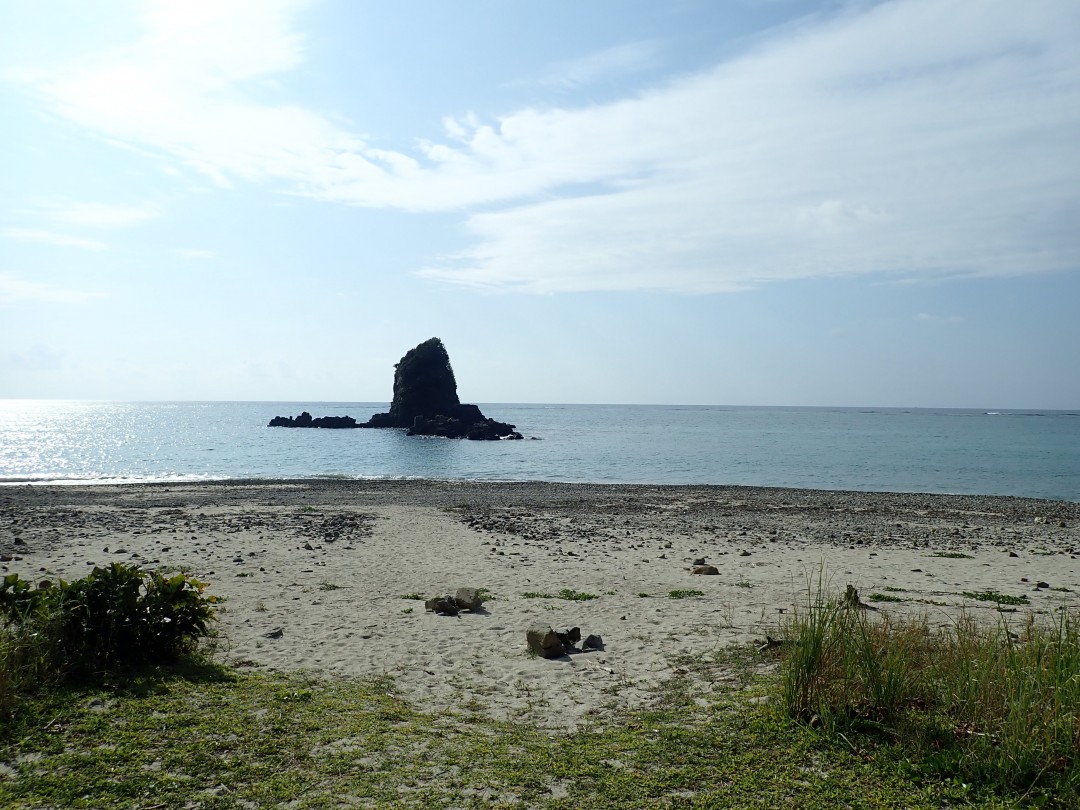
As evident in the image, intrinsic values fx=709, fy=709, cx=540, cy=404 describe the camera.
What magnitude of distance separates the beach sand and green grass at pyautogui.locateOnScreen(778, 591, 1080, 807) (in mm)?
1838

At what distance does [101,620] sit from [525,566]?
10211 mm

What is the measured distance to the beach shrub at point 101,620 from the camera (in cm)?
764

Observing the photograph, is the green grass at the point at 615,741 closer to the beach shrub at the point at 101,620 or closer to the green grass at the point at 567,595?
the beach shrub at the point at 101,620

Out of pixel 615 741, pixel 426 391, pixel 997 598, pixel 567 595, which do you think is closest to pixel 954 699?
pixel 615 741

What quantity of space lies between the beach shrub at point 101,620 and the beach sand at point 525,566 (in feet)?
3.12

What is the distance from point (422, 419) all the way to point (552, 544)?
88.3 meters

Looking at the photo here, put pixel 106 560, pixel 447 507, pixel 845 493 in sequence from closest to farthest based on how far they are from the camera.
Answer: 1. pixel 106 560
2. pixel 447 507
3. pixel 845 493

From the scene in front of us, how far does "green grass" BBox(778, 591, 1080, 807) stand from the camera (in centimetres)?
570

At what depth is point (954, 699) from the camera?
21.5 feet

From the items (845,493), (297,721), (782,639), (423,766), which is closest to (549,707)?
(423,766)

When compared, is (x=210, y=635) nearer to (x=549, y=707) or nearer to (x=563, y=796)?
(x=549, y=707)

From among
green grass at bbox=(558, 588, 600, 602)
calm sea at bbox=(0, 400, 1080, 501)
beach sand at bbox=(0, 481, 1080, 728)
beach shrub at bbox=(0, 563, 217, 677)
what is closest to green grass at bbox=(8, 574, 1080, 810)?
beach shrub at bbox=(0, 563, 217, 677)

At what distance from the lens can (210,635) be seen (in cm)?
998

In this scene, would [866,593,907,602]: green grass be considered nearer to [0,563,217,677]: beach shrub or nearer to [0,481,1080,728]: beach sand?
[0,481,1080,728]: beach sand
